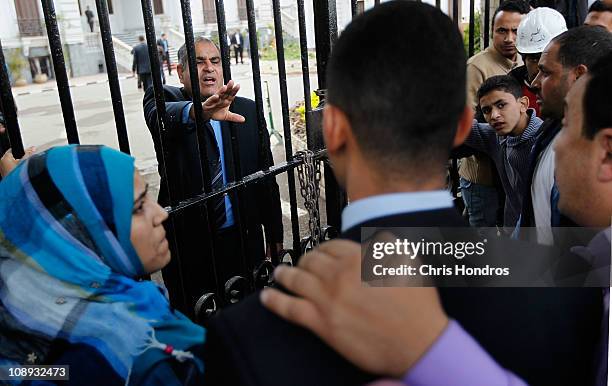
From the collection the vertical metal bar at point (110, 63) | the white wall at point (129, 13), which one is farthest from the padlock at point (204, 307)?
the white wall at point (129, 13)

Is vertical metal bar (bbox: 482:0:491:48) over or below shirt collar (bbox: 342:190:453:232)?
over

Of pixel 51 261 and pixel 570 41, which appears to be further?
pixel 570 41

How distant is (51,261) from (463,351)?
1109 mm

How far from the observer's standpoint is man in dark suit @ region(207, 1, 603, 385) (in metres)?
0.79

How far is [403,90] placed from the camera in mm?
917

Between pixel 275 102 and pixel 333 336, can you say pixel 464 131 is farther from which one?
pixel 275 102

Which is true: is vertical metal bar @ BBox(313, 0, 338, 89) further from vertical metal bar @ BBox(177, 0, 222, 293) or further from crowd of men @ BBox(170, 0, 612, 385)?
crowd of men @ BBox(170, 0, 612, 385)

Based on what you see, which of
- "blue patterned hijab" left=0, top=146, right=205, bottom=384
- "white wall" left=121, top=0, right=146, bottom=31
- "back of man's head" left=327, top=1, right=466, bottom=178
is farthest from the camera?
"white wall" left=121, top=0, right=146, bottom=31

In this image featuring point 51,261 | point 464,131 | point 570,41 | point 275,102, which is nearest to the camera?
point 464,131

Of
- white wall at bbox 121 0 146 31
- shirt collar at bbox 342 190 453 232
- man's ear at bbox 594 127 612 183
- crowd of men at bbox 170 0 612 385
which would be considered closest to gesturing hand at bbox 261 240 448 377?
crowd of men at bbox 170 0 612 385

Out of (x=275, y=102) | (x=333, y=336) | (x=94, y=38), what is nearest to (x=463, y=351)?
(x=333, y=336)

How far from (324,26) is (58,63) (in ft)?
4.21

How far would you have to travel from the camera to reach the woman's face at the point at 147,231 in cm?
152

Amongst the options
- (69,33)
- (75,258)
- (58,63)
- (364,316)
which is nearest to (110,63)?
(58,63)
